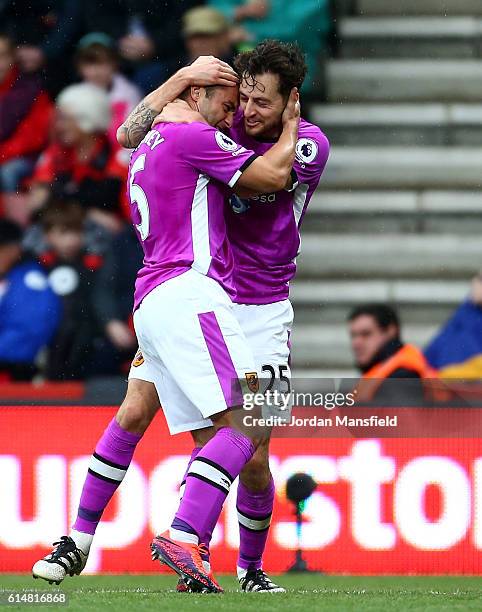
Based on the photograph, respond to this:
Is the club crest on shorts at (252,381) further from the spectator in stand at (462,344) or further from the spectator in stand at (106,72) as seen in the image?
the spectator in stand at (106,72)

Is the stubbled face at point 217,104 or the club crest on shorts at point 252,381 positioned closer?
the club crest on shorts at point 252,381

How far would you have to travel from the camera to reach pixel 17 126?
848 centimetres

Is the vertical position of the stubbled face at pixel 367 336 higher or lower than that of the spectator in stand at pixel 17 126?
lower

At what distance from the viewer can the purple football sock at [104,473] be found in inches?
186

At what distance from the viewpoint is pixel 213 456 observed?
4.31m

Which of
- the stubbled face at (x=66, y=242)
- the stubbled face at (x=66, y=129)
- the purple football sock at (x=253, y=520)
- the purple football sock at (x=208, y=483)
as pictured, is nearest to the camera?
the purple football sock at (x=208, y=483)

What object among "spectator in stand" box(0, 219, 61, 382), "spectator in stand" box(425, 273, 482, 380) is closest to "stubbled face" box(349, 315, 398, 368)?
"spectator in stand" box(425, 273, 482, 380)

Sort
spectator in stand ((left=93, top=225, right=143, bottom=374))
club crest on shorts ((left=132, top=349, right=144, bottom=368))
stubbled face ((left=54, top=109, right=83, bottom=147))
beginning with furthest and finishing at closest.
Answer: stubbled face ((left=54, top=109, right=83, bottom=147)) → spectator in stand ((left=93, top=225, right=143, bottom=374)) → club crest on shorts ((left=132, top=349, right=144, bottom=368))

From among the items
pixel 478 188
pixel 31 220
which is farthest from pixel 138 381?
pixel 478 188

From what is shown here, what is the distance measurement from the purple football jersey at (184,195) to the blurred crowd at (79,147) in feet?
11.0

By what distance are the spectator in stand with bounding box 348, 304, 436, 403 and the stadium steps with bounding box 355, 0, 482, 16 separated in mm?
2561

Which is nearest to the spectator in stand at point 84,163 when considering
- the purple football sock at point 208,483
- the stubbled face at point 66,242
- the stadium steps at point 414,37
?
the stubbled face at point 66,242

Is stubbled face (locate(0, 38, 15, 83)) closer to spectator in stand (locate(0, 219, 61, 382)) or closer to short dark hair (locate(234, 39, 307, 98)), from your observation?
spectator in stand (locate(0, 219, 61, 382))

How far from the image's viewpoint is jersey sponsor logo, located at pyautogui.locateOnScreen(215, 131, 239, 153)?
4410mm
